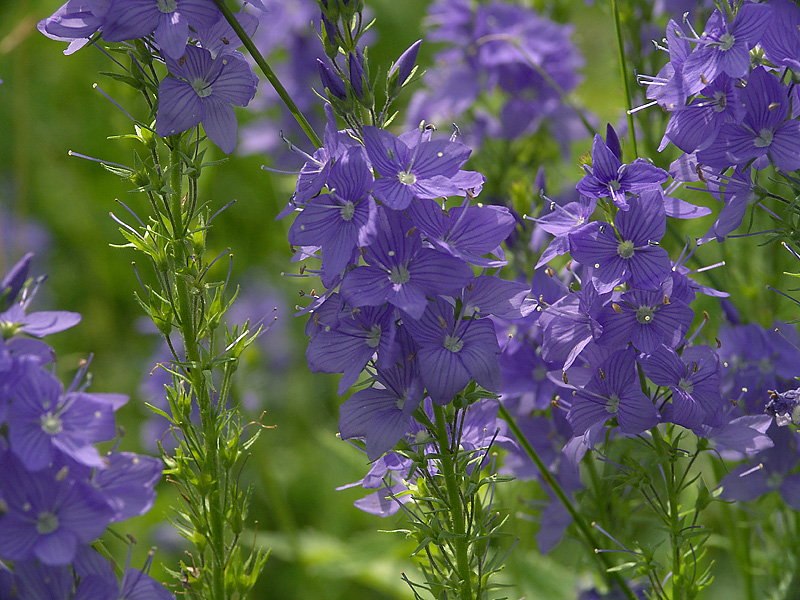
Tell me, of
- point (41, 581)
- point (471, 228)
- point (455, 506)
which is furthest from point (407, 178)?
point (41, 581)

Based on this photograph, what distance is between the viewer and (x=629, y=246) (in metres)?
1.55

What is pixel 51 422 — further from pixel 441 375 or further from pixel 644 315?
pixel 644 315

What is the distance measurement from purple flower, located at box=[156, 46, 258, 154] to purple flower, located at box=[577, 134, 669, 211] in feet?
2.26

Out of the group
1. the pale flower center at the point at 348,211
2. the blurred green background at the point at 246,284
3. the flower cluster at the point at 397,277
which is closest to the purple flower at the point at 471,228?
the flower cluster at the point at 397,277

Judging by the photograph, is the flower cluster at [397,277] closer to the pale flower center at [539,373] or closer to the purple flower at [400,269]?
the purple flower at [400,269]

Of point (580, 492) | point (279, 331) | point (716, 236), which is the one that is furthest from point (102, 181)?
point (716, 236)

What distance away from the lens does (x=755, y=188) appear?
1646mm

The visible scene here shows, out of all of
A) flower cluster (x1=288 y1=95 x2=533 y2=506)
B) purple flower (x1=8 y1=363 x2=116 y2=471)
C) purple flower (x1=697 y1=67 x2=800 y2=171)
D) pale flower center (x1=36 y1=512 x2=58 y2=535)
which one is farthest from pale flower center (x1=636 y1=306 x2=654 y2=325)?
pale flower center (x1=36 y1=512 x2=58 y2=535)

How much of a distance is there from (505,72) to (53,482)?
254cm

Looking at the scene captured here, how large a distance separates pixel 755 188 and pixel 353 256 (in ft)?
2.70

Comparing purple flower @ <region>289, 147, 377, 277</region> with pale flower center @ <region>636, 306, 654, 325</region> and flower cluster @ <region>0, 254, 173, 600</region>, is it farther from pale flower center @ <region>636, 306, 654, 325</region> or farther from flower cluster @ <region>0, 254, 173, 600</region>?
pale flower center @ <region>636, 306, 654, 325</region>

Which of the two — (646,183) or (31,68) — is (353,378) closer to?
(646,183)

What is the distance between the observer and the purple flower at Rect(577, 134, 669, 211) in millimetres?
1560

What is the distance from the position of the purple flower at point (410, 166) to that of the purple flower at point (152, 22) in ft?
1.27
